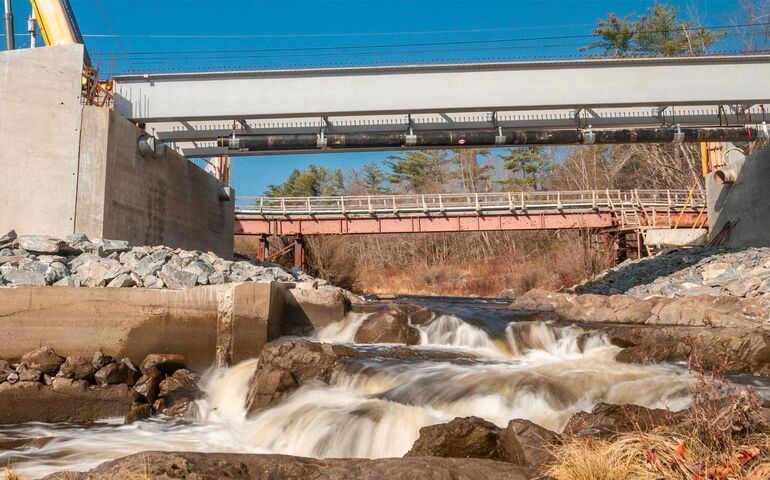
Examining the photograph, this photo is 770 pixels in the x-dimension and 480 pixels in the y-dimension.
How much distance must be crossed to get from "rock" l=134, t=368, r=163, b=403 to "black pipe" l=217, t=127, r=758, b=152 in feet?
26.3

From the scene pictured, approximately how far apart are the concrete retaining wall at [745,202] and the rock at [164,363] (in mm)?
18625

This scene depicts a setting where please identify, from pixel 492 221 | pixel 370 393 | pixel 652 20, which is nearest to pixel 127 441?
pixel 370 393

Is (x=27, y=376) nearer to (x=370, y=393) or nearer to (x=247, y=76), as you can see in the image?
(x=370, y=393)

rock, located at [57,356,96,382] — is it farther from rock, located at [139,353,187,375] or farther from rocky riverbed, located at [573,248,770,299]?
rocky riverbed, located at [573,248,770,299]

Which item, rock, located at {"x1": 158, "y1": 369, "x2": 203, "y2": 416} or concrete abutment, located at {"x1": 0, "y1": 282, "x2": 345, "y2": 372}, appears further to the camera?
concrete abutment, located at {"x1": 0, "y1": 282, "x2": 345, "y2": 372}

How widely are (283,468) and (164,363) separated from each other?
6389mm

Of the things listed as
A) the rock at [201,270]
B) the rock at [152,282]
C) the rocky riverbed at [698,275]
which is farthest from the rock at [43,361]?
the rocky riverbed at [698,275]

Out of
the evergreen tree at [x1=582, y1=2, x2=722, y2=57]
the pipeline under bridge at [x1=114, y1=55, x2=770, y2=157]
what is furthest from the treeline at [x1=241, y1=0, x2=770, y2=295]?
the pipeline under bridge at [x1=114, y1=55, x2=770, y2=157]

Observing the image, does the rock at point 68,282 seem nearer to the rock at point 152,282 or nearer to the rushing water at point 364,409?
the rock at point 152,282

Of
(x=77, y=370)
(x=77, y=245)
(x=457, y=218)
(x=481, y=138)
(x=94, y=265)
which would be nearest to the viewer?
(x=77, y=370)

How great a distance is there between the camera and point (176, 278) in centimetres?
1129

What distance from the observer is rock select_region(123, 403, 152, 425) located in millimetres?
8923

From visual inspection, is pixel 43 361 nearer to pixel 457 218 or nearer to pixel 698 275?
pixel 698 275

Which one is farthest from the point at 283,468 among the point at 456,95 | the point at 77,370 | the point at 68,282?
the point at 456,95
